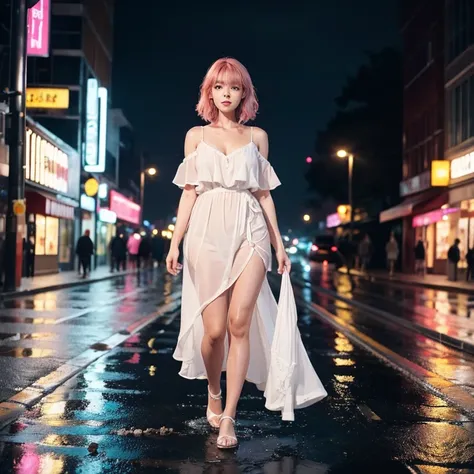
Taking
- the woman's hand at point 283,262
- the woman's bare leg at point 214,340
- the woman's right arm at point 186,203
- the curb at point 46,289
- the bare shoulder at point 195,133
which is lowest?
the curb at point 46,289

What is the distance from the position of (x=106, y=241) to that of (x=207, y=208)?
51.6m

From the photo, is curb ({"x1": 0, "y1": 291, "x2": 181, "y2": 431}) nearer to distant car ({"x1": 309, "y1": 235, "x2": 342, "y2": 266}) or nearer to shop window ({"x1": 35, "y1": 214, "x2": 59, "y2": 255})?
shop window ({"x1": 35, "y1": 214, "x2": 59, "y2": 255})

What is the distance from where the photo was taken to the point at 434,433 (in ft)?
17.8

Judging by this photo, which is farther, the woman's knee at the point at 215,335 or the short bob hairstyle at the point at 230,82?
the short bob hairstyle at the point at 230,82

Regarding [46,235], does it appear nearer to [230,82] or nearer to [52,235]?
[52,235]

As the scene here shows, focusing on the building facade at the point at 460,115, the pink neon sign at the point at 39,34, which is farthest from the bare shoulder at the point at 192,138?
the building facade at the point at 460,115

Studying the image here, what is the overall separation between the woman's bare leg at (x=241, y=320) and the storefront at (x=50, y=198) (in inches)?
994

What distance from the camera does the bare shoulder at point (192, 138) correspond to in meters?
5.25

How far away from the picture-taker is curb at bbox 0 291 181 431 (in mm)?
5859

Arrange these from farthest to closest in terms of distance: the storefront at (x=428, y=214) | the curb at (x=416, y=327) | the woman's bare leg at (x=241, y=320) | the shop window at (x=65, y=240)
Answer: the shop window at (x=65, y=240) → the storefront at (x=428, y=214) → the curb at (x=416, y=327) → the woman's bare leg at (x=241, y=320)

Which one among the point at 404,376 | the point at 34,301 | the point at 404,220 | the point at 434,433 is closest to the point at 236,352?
the point at 434,433

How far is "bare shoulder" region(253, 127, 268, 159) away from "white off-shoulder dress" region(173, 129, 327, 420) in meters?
Answer: 0.08

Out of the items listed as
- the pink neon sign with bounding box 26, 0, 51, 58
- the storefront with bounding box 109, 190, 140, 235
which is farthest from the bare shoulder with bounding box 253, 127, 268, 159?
the storefront with bounding box 109, 190, 140, 235

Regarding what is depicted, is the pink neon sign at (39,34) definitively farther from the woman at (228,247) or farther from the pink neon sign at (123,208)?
the pink neon sign at (123,208)
